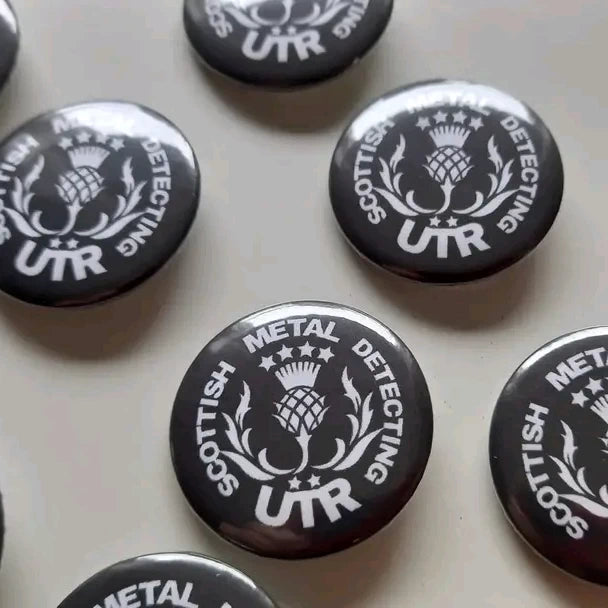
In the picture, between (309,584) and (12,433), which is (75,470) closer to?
(12,433)

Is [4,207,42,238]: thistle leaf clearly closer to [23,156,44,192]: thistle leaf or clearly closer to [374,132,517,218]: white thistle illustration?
[23,156,44,192]: thistle leaf

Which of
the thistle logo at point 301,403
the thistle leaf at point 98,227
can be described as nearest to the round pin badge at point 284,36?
the thistle leaf at point 98,227

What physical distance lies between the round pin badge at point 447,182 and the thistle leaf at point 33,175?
30 centimetres

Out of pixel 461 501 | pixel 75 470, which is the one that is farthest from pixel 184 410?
pixel 461 501

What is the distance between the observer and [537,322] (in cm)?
77

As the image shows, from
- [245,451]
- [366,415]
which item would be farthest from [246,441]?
[366,415]

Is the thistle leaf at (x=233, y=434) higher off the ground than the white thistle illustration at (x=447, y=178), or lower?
lower

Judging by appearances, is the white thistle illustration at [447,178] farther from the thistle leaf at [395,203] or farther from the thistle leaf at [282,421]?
the thistle leaf at [282,421]

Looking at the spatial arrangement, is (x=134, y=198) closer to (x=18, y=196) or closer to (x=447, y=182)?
(x=18, y=196)

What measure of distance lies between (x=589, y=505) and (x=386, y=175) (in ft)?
1.21

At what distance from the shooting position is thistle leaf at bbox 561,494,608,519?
0.68 metres

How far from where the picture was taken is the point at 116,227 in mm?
791

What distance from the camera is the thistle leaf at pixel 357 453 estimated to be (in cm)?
70

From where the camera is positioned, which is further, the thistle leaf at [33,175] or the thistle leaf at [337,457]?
the thistle leaf at [33,175]
